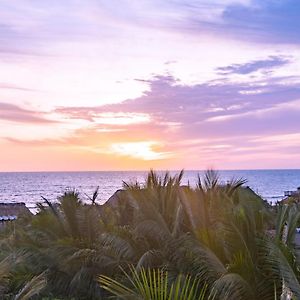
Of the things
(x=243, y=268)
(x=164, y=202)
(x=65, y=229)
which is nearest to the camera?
(x=243, y=268)

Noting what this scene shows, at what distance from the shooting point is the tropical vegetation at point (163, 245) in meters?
9.51

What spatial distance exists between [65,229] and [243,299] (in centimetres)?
647

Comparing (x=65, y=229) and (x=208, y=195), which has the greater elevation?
(x=208, y=195)

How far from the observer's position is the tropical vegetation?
31.2ft

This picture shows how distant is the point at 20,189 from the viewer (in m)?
111

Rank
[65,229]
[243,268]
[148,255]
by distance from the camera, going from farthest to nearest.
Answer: [65,229]
[148,255]
[243,268]

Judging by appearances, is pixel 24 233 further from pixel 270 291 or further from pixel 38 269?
pixel 270 291

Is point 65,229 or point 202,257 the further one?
point 65,229

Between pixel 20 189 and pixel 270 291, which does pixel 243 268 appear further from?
pixel 20 189

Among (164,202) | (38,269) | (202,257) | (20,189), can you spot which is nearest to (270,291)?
(202,257)

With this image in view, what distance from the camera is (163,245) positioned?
11.8 m

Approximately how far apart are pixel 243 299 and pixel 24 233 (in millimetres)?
7615

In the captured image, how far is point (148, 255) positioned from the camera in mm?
11539

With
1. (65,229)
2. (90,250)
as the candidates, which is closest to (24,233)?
(65,229)
